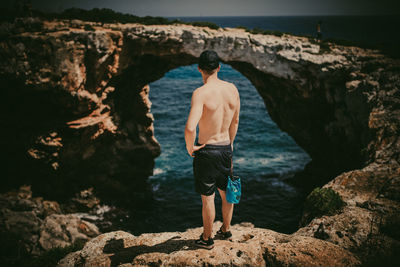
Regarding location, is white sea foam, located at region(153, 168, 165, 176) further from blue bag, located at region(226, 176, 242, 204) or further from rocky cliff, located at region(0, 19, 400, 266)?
blue bag, located at region(226, 176, 242, 204)

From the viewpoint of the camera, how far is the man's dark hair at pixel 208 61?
14.9 feet

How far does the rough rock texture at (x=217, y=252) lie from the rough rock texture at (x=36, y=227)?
5.68m

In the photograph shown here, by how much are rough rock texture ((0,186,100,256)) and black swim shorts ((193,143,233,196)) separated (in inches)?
324

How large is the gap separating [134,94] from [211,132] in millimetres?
15603

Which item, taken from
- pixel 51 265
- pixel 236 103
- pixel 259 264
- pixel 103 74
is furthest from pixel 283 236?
pixel 103 74

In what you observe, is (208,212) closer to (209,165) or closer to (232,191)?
(232,191)

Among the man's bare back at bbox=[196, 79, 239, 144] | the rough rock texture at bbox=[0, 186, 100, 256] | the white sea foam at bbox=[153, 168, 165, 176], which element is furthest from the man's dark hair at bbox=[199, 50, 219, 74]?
the white sea foam at bbox=[153, 168, 165, 176]

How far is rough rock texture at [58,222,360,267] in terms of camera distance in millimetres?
4453

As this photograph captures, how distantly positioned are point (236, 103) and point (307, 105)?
1465 cm

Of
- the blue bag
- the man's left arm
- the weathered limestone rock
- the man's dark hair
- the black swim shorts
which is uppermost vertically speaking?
the man's dark hair

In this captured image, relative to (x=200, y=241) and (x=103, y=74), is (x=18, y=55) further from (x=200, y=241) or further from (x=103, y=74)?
(x=200, y=241)

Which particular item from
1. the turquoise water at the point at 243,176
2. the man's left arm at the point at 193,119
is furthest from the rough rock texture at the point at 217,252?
the turquoise water at the point at 243,176

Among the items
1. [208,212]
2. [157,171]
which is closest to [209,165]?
[208,212]

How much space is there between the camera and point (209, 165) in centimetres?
473
